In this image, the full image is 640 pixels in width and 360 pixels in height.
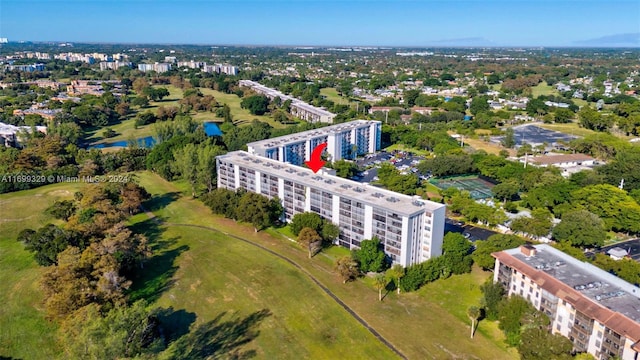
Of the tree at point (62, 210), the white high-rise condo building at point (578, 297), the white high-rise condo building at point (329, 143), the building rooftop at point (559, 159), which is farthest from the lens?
the building rooftop at point (559, 159)

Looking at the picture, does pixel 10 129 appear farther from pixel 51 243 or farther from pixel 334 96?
pixel 334 96

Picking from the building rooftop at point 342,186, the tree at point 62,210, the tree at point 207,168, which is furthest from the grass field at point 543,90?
the tree at point 62,210

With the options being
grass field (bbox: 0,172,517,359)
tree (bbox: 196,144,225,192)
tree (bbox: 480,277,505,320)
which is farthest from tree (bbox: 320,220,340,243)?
tree (bbox: 196,144,225,192)

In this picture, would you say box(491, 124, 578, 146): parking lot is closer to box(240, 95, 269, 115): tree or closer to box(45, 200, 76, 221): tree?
box(240, 95, 269, 115): tree

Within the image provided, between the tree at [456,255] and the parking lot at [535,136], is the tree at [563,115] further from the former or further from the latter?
the tree at [456,255]

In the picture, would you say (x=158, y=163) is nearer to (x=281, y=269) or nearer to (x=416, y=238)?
(x=281, y=269)

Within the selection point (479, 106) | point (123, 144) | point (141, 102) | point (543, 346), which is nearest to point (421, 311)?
point (543, 346)

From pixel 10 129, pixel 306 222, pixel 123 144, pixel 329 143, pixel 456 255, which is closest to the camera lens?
pixel 456 255
